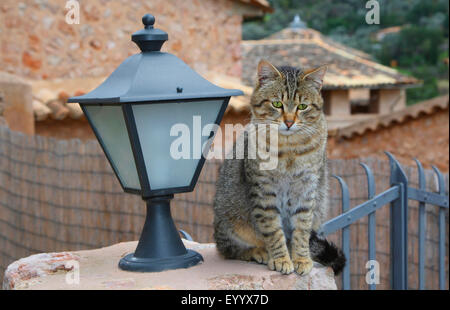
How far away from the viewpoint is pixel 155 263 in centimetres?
242

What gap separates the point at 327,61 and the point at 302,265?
51.8ft

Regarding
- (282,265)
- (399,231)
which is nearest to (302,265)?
(282,265)

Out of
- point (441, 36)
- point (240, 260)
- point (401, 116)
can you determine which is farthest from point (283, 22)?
point (240, 260)

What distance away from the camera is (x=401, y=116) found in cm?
1190

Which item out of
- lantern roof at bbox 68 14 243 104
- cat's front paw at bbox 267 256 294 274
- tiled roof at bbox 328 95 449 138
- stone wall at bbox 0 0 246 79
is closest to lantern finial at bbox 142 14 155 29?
lantern roof at bbox 68 14 243 104

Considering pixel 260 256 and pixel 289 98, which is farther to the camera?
pixel 260 256

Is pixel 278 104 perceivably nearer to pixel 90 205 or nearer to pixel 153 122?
pixel 153 122

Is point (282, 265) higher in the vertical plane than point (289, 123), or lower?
lower

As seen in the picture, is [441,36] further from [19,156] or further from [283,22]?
[19,156]

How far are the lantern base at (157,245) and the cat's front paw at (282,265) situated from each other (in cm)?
34

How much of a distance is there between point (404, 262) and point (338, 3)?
2309 cm

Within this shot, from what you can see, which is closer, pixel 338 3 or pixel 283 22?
pixel 338 3

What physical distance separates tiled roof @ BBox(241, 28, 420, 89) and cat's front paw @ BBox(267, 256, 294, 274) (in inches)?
535
